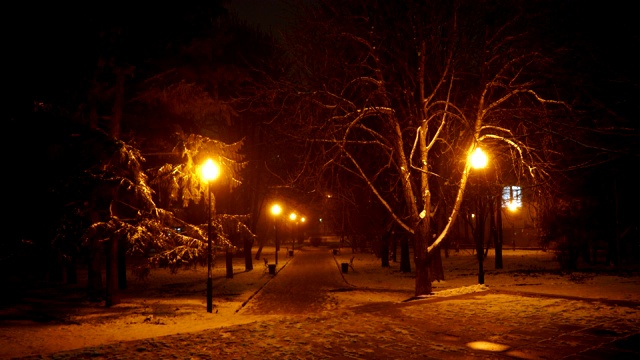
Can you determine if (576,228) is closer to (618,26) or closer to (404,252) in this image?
(404,252)

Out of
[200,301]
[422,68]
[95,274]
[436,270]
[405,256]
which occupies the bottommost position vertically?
[200,301]

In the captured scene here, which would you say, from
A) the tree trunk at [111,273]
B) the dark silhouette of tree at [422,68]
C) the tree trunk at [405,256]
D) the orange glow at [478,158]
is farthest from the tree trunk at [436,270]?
the tree trunk at [111,273]

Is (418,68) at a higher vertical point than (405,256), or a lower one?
higher

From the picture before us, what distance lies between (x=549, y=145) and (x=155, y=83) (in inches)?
572

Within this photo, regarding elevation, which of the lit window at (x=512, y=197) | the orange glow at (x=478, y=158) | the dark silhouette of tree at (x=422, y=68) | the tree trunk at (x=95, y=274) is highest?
the dark silhouette of tree at (x=422, y=68)

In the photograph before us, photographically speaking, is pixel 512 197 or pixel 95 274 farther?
pixel 95 274

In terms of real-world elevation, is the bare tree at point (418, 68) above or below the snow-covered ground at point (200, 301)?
above

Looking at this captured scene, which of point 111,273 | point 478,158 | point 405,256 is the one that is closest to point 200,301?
point 111,273

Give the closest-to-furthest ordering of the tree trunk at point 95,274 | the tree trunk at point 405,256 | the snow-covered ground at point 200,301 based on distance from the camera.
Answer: the snow-covered ground at point 200,301 → the tree trunk at point 95,274 → the tree trunk at point 405,256

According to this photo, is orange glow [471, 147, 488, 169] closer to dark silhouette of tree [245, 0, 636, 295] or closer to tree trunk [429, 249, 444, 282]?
dark silhouette of tree [245, 0, 636, 295]

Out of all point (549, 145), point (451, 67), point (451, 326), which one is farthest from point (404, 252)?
point (451, 326)

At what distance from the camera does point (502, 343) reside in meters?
7.54

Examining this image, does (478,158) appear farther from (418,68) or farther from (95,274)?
(95,274)

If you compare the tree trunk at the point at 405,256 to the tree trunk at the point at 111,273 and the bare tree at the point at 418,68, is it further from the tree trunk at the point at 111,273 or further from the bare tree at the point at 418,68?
Result: the tree trunk at the point at 111,273
